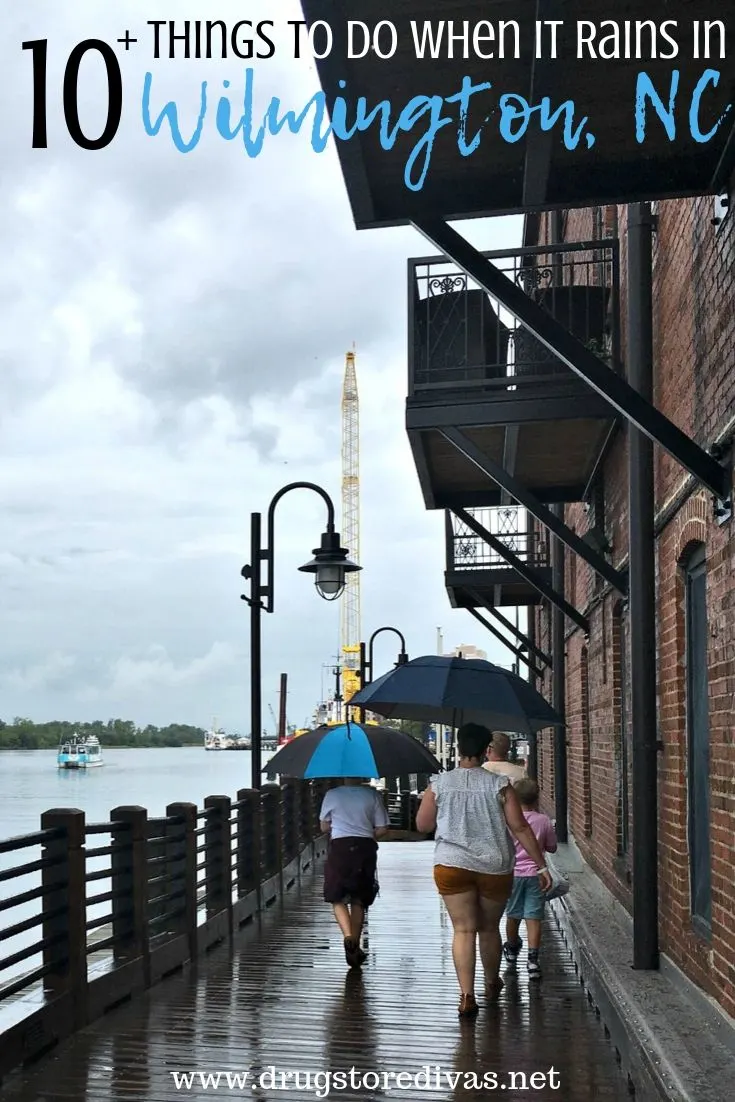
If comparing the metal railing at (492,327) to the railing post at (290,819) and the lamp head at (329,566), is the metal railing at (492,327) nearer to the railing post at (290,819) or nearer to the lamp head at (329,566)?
the lamp head at (329,566)

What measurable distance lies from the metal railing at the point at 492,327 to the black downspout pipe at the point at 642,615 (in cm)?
225

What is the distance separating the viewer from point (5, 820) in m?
79.6

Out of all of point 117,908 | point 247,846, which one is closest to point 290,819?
point 247,846

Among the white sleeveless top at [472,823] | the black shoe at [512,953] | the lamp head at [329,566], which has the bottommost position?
Answer: the black shoe at [512,953]

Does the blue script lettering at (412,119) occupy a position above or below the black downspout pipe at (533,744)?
above

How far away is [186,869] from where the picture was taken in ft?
34.4

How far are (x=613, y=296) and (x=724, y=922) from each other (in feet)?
22.1

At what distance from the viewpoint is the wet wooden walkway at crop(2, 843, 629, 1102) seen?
21.2ft

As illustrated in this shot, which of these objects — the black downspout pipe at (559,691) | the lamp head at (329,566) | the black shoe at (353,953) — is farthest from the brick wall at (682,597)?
the black downspout pipe at (559,691)

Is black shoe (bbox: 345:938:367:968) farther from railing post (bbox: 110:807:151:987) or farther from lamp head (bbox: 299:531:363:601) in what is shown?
lamp head (bbox: 299:531:363:601)

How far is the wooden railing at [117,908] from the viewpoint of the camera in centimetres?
720

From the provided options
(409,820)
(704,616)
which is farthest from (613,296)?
(409,820)

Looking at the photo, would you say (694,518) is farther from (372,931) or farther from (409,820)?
(409,820)

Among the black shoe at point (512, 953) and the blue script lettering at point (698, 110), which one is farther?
the black shoe at point (512, 953)
